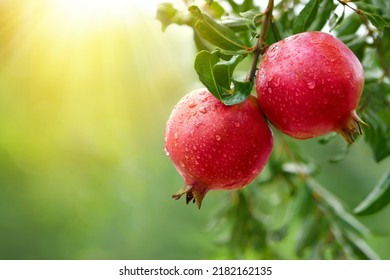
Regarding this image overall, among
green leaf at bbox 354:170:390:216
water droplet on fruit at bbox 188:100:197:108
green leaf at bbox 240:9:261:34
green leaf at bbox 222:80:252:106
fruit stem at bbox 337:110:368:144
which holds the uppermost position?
green leaf at bbox 240:9:261:34

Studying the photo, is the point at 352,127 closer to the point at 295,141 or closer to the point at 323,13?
the point at 323,13

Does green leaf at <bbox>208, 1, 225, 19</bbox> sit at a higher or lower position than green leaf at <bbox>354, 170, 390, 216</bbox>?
higher

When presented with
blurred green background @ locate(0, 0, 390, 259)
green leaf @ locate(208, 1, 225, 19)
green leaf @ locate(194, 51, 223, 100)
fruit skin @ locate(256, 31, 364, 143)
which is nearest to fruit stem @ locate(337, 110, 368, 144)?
fruit skin @ locate(256, 31, 364, 143)

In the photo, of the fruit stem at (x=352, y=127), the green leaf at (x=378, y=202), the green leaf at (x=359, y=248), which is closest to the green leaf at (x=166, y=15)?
the fruit stem at (x=352, y=127)

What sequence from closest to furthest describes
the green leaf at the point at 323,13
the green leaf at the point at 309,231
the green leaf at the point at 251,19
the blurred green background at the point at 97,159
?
the green leaf at the point at 251,19
the green leaf at the point at 323,13
the green leaf at the point at 309,231
the blurred green background at the point at 97,159

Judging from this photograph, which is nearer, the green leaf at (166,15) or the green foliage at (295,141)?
the green foliage at (295,141)

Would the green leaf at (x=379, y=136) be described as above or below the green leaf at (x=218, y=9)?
below

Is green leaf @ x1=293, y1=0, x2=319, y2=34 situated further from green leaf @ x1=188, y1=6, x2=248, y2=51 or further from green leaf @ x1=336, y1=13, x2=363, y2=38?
green leaf @ x1=336, y1=13, x2=363, y2=38

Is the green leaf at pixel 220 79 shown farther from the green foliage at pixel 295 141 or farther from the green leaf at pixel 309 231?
the green leaf at pixel 309 231
